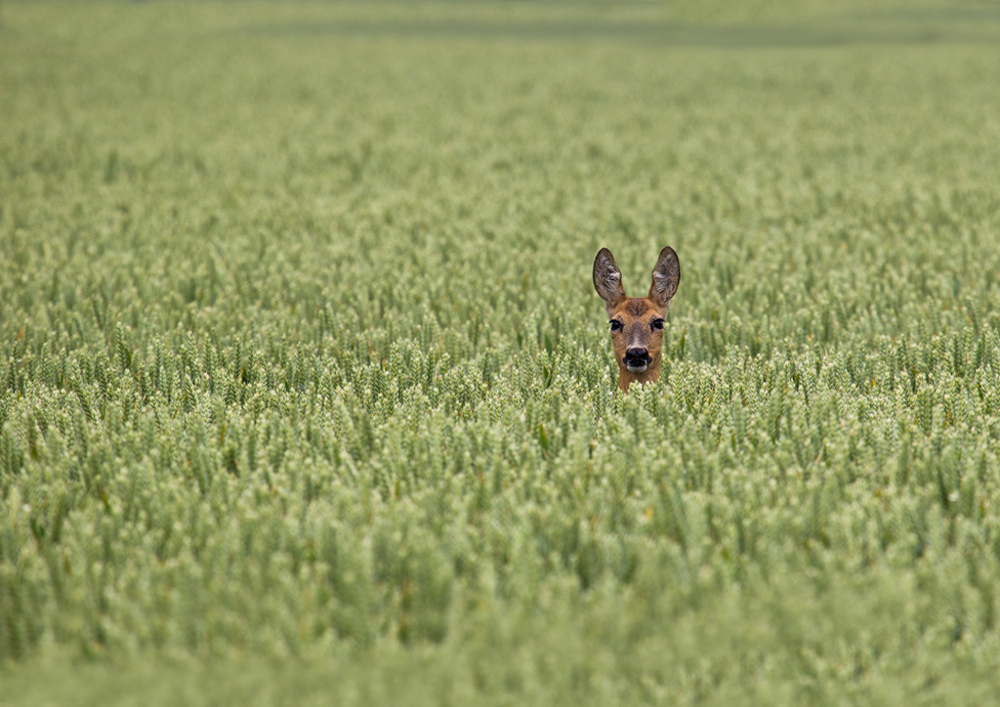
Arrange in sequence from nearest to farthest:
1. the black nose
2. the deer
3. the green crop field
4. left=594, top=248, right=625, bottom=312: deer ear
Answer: the green crop field < the black nose < the deer < left=594, top=248, right=625, bottom=312: deer ear

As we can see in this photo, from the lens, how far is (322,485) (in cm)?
388

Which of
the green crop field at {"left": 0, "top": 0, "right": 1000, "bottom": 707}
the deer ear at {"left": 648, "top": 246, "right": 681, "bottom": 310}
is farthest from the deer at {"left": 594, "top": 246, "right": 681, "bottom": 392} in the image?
the green crop field at {"left": 0, "top": 0, "right": 1000, "bottom": 707}

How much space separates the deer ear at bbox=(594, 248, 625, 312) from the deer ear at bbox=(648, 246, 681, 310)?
190 mm

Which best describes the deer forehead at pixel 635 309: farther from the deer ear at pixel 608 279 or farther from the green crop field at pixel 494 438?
the green crop field at pixel 494 438

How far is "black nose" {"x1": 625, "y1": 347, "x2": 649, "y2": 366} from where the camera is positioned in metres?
4.73

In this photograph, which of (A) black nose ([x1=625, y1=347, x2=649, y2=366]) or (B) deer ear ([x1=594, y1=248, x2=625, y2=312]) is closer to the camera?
(A) black nose ([x1=625, y1=347, x2=649, y2=366])

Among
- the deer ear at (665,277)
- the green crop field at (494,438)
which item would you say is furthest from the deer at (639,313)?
the green crop field at (494,438)

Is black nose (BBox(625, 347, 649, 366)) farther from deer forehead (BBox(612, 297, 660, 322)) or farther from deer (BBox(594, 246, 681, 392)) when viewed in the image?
deer forehead (BBox(612, 297, 660, 322))

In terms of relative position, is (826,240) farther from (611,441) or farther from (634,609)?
(634,609)

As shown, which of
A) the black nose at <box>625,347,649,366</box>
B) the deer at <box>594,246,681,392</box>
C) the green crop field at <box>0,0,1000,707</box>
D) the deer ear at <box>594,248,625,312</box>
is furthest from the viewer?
the deer ear at <box>594,248,625,312</box>

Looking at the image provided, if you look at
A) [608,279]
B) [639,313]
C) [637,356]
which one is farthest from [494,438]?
[608,279]

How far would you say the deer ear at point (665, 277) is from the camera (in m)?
→ 4.98

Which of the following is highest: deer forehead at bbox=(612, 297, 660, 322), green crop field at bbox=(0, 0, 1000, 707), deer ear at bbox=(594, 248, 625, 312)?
deer ear at bbox=(594, 248, 625, 312)

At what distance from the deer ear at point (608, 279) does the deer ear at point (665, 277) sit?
19cm
